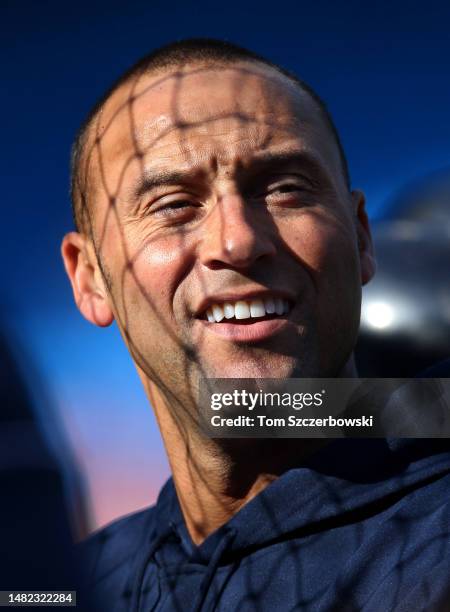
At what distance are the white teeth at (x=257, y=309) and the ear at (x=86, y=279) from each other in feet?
0.68

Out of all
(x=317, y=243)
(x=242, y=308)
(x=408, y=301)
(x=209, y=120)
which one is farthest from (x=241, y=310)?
(x=408, y=301)

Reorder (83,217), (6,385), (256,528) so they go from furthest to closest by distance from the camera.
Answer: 1. (83,217)
2. (256,528)
3. (6,385)

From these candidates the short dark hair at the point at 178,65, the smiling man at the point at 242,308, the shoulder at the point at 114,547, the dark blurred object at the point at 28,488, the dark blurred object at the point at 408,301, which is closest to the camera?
the dark blurred object at the point at 28,488

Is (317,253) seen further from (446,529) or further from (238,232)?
(446,529)

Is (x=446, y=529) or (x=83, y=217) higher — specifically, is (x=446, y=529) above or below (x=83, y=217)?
below

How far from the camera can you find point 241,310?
831 millimetres

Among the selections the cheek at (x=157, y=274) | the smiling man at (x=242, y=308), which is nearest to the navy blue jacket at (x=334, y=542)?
the smiling man at (x=242, y=308)

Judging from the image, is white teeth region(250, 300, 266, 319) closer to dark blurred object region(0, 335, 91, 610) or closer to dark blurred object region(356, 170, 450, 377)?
dark blurred object region(0, 335, 91, 610)

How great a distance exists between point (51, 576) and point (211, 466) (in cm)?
22

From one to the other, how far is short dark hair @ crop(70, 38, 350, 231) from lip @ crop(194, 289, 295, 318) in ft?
0.70

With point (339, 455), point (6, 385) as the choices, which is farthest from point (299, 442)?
point (6, 385)

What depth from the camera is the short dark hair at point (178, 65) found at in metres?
0.92

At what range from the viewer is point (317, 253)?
2.72 feet

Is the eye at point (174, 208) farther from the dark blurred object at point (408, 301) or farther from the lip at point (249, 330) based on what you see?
the dark blurred object at point (408, 301)
